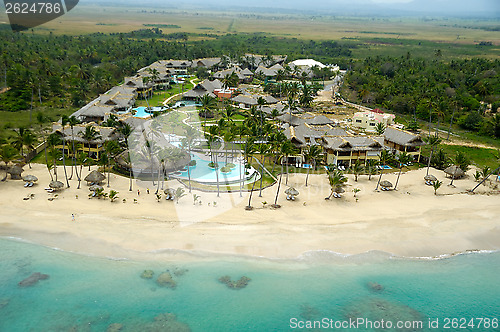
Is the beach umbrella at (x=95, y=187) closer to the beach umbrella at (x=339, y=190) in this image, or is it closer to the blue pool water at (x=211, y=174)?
the blue pool water at (x=211, y=174)

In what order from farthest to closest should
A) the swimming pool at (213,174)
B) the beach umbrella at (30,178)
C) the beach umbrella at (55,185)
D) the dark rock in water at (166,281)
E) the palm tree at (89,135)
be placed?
the palm tree at (89,135) < the swimming pool at (213,174) < the beach umbrella at (30,178) < the beach umbrella at (55,185) < the dark rock in water at (166,281)

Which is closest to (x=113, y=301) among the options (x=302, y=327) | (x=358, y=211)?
(x=302, y=327)

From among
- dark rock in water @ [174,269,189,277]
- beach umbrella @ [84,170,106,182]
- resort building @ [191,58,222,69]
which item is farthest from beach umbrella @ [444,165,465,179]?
resort building @ [191,58,222,69]

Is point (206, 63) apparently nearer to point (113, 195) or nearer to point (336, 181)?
point (113, 195)

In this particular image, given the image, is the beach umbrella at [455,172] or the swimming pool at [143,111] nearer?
the beach umbrella at [455,172]

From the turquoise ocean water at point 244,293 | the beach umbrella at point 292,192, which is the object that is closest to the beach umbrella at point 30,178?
the turquoise ocean water at point 244,293

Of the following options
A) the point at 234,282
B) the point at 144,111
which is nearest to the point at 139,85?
the point at 144,111
